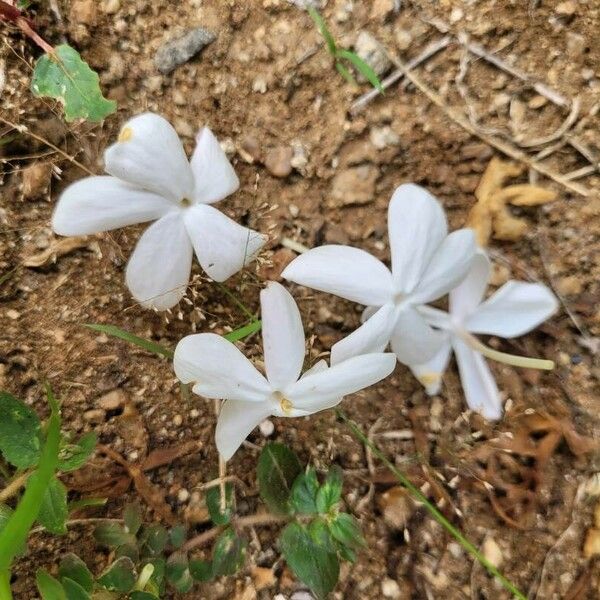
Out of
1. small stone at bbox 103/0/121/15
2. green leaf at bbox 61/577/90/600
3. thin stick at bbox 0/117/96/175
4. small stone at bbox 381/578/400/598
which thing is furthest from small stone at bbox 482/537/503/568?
small stone at bbox 103/0/121/15

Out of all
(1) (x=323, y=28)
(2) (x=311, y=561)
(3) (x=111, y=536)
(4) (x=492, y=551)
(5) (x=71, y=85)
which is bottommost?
(4) (x=492, y=551)

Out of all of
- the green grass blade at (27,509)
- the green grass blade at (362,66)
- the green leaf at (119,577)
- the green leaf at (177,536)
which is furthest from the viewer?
the green grass blade at (362,66)

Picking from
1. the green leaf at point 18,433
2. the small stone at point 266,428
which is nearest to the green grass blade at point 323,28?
the small stone at point 266,428

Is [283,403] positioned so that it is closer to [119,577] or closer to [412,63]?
[119,577]

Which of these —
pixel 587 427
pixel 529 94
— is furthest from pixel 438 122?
pixel 587 427

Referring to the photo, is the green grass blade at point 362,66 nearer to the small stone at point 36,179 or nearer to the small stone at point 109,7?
the small stone at point 109,7

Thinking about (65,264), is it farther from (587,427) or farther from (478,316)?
(587,427)

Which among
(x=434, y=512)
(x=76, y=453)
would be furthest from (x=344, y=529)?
Result: (x=76, y=453)
